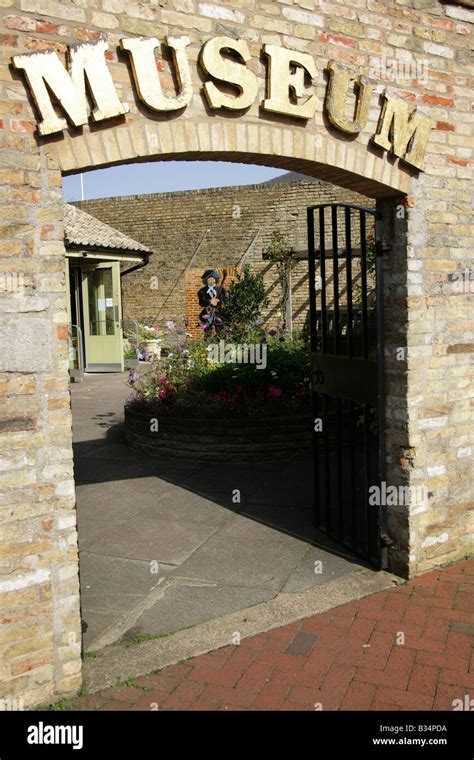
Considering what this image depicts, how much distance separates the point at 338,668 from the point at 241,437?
4055 millimetres

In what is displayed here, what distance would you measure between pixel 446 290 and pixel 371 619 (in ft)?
7.01

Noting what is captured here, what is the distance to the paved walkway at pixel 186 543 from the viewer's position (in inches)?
146

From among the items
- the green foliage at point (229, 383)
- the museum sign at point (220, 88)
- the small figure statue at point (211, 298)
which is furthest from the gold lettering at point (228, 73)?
the small figure statue at point (211, 298)

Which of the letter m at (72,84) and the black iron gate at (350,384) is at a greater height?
the letter m at (72,84)

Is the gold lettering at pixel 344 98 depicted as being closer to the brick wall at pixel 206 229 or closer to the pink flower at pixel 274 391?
the pink flower at pixel 274 391

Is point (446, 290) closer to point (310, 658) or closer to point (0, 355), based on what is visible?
point (310, 658)

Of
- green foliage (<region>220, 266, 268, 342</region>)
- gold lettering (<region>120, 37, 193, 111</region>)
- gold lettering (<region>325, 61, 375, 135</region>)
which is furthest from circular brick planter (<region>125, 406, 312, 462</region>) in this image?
green foliage (<region>220, 266, 268, 342</region>)

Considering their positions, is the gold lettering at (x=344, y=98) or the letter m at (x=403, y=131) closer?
the gold lettering at (x=344, y=98)

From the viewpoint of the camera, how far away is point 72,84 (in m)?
2.70

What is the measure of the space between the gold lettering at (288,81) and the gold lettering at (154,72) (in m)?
0.48

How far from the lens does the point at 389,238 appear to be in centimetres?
400

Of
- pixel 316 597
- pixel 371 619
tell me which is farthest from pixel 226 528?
pixel 371 619

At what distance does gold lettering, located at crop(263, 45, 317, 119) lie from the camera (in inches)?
128

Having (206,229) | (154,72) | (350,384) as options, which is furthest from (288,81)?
(206,229)
